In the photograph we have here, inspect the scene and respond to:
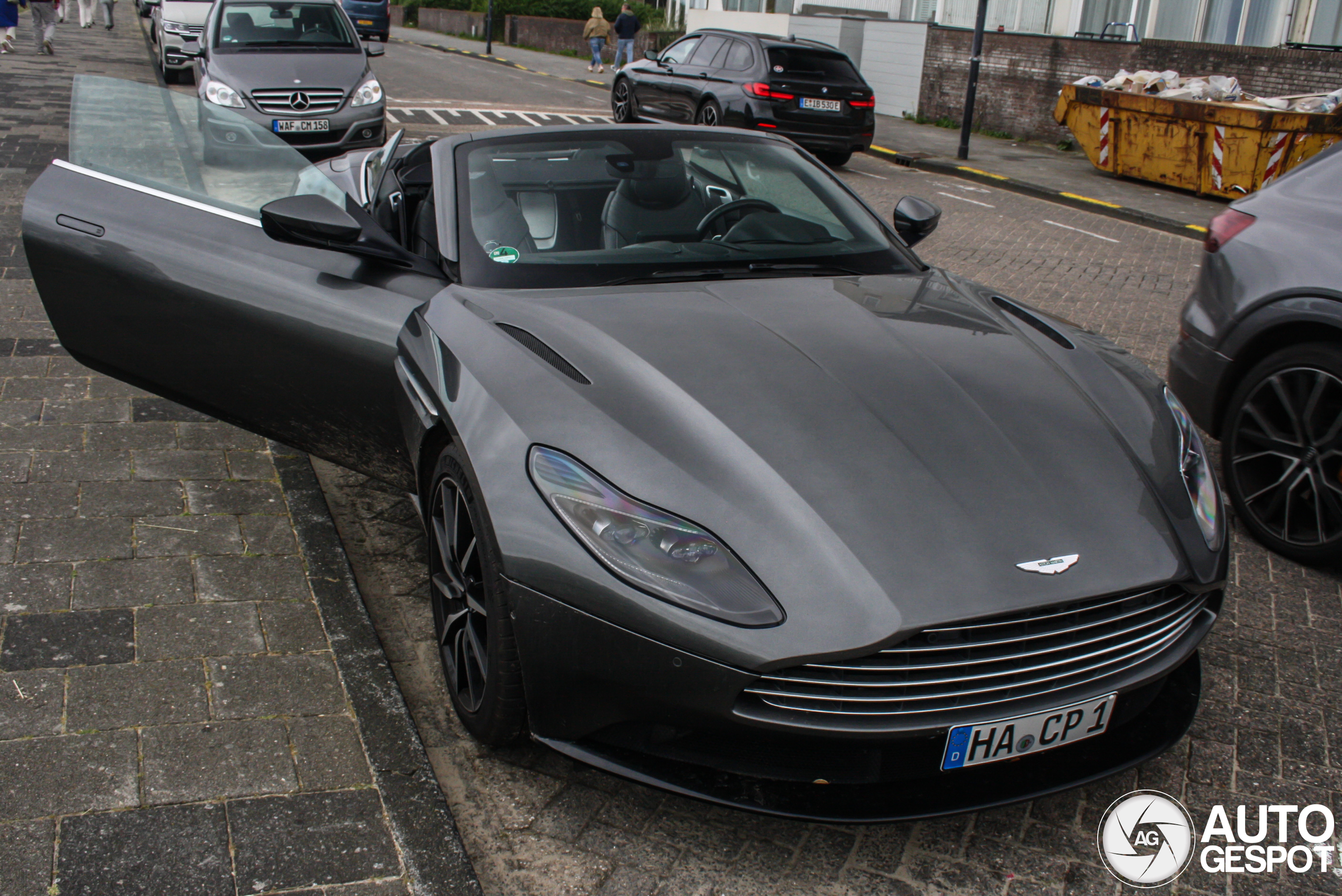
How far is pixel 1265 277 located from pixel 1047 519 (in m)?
2.48

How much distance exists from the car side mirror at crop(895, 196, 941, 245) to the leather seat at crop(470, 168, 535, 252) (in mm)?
1494

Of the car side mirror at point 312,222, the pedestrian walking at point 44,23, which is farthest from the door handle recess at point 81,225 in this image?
the pedestrian walking at point 44,23

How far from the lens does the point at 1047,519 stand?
2510 mm

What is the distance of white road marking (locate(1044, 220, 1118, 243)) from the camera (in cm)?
1110

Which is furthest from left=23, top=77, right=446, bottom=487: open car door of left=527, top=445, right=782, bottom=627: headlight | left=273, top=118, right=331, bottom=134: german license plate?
left=273, top=118, right=331, bottom=134: german license plate

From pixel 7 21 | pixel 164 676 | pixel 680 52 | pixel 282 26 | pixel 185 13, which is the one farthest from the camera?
pixel 7 21

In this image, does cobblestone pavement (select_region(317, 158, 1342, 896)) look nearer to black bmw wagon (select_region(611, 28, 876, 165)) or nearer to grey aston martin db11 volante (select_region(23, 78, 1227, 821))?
grey aston martin db11 volante (select_region(23, 78, 1227, 821))

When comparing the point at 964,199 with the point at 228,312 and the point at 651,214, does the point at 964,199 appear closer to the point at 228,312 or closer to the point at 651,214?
the point at 651,214

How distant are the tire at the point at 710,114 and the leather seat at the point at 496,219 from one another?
1173 centimetres

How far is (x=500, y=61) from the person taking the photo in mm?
31641

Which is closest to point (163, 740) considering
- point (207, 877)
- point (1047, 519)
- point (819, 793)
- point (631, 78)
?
point (207, 877)

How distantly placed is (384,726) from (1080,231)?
10.2 meters

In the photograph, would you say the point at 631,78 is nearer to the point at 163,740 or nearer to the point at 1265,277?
the point at 1265,277

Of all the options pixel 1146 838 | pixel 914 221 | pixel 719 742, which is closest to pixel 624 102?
pixel 914 221
